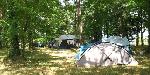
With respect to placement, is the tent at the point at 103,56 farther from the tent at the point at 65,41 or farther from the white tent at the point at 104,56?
the tent at the point at 65,41

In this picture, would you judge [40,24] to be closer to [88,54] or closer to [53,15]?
[53,15]

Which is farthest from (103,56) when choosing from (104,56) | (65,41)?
(65,41)

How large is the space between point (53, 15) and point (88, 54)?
5.47 metres

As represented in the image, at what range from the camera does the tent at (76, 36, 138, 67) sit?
24.5m

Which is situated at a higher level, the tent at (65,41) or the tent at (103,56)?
the tent at (65,41)

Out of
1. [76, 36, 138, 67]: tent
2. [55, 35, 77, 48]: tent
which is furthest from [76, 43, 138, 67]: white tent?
[55, 35, 77, 48]: tent

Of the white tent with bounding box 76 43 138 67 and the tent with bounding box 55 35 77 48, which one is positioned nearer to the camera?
the white tent with bounding box 76 43 138 67

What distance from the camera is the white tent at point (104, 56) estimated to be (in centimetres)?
2452

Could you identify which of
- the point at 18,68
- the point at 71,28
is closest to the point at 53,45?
the point at 71,28

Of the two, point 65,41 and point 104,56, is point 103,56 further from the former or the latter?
point 65,41

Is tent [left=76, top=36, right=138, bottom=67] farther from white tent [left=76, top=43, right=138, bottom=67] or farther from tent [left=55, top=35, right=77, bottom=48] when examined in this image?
tent [left=55, top=35, right=77, bottom=48]

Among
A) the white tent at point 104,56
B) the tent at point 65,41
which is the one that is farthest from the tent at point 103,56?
the tent at point 65,41

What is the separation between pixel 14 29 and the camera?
27266mm

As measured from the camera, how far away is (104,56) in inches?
979
